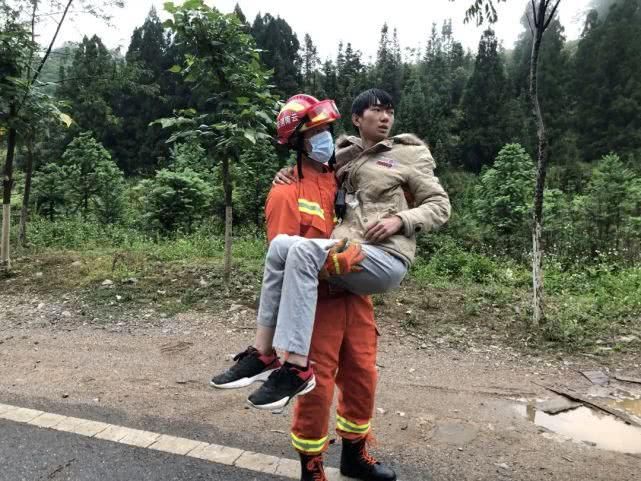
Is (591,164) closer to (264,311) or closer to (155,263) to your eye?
(155,263)

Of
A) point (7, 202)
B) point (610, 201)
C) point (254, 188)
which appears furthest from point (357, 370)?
point (610, 201)

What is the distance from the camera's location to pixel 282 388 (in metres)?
2.10

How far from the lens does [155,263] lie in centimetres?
850

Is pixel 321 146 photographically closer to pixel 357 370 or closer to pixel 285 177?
pixel 285 177

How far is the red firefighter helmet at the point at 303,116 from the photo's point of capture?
2.45 meters

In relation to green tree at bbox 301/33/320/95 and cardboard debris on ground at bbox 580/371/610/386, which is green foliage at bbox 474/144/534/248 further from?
green tree at bbox 301/33/320/95

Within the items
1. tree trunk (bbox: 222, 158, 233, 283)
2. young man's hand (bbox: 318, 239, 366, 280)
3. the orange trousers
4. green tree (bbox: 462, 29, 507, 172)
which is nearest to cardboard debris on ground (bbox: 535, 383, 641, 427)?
the orange trousers

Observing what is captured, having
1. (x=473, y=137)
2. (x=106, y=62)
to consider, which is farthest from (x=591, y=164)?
(x=106, y=62)

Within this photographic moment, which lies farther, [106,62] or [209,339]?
[106,62]

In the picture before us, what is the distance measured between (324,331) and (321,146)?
34.7 inches

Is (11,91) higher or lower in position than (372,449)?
higher

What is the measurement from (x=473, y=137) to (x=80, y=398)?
53250 millimetres

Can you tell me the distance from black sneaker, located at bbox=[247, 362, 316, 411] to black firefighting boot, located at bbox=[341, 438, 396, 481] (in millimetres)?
750

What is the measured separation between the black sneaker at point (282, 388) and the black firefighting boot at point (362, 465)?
2.46 feet
